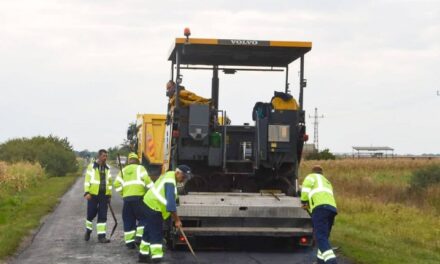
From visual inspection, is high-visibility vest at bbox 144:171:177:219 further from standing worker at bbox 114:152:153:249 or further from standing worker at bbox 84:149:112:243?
standing worker at bbox 84:149:112:243

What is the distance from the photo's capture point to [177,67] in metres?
11.7

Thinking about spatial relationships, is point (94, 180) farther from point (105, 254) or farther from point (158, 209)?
point (158, 209)

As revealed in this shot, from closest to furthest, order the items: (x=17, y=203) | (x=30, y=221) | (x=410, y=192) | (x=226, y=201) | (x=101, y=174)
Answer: (x=226, y=201), (x=101, y=174), (x=30, y=221), (x=17, y=203), (x=410, y=192)

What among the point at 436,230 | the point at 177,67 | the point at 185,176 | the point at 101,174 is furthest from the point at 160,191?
the point at 436,230

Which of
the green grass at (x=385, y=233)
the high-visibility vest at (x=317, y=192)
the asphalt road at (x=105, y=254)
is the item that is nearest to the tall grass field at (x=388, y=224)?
the green grass at (x=385, y=233)

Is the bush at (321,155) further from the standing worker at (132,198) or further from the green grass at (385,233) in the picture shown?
the standing worker at (132,198)

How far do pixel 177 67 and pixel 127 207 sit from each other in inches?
101

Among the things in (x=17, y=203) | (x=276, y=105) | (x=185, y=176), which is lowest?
(x=17, y=203)

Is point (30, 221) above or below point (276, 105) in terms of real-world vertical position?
below

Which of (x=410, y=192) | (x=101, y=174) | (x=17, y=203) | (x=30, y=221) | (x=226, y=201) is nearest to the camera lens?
(x=226, y=201)

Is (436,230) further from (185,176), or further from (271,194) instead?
(185,176)

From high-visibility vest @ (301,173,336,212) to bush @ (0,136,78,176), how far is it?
41433mm

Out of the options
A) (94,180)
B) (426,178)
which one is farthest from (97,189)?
(426,178)

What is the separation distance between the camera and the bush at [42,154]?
51094 mm
